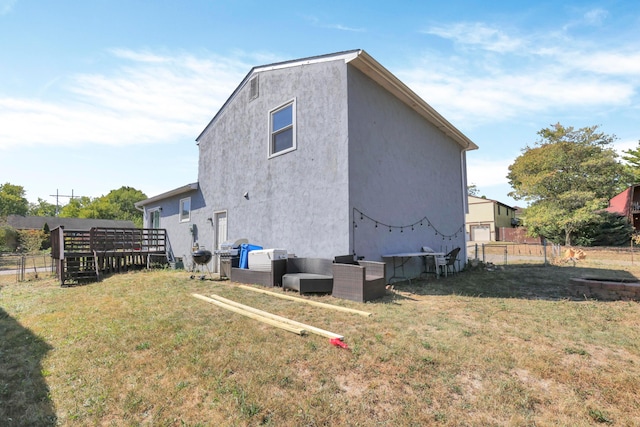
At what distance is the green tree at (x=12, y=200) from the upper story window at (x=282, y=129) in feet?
208

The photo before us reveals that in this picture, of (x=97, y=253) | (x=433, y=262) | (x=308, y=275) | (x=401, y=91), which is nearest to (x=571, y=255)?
(x=433, y=262)

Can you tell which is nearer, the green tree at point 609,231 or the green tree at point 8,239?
the green tree at point 609,231

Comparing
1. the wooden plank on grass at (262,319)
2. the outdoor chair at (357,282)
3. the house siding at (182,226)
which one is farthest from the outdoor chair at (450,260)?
the house siding at (182,226)

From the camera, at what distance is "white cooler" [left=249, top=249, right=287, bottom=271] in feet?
24.3

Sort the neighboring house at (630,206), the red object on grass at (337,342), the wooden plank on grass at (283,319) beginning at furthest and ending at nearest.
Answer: the neighboring house at (630,206)
the wooden plank on grass at (283,319)
the red object on grass at (337,342)

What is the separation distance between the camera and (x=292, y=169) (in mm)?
8523

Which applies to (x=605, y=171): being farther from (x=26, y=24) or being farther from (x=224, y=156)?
(x=26, y=24)

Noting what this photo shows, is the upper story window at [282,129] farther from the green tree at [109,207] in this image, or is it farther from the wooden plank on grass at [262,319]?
the green tree at [109,207]

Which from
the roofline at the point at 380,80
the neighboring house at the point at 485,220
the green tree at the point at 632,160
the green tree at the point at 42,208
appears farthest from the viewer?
the green tree at the point at 42,208

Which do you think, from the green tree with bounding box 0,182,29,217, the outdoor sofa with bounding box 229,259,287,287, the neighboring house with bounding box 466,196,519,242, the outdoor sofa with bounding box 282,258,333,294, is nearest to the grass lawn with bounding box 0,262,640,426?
the outdoor sofa with bounding box 282,258,333,294

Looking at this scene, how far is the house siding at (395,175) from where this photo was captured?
24.6ft

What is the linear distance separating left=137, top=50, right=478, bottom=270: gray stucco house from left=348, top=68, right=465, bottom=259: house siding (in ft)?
0.12

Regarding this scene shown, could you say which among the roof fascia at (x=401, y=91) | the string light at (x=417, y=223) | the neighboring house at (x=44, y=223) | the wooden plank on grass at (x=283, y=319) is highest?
the roof fascia at (x=401, y=91)

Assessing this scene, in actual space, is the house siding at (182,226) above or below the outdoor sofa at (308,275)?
above
